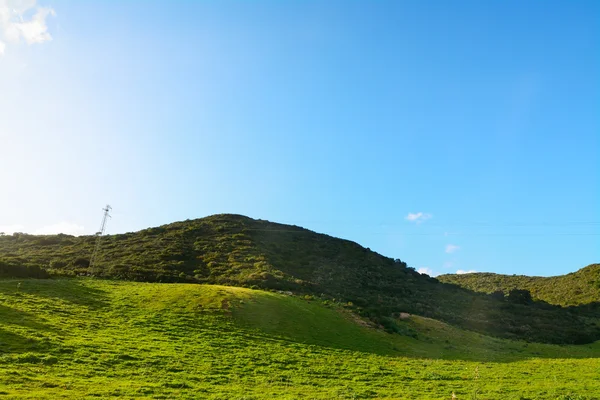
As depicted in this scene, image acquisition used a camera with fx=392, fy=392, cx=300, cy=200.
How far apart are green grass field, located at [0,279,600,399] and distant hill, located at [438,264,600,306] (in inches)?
2463

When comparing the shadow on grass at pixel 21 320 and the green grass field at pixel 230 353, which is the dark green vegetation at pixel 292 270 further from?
the shadow on grass at pixel 21 320

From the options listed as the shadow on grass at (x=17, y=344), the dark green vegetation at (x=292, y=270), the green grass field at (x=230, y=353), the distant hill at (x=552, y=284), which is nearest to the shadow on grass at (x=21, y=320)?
the green grass field at (x=230, y=353)

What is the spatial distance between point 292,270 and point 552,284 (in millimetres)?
85549

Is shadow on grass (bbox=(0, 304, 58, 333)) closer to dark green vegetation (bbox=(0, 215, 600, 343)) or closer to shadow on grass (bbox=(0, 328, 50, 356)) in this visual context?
shadow on grass (bbox=(0, 328, 50, 356))

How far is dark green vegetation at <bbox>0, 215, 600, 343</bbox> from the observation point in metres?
60.7

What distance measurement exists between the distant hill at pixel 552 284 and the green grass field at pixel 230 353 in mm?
62572

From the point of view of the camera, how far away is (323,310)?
46438mm

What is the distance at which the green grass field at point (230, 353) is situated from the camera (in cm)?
2077

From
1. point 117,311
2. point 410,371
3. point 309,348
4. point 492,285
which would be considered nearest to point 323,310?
point 309,348

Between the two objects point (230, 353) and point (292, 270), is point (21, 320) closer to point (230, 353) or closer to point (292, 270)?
point (230, 353)

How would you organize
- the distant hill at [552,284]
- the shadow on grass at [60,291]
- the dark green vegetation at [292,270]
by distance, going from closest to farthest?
the shadow on grass at [60,291] < the dark green vegetation at [292,270] < the distant hill at [552,284]

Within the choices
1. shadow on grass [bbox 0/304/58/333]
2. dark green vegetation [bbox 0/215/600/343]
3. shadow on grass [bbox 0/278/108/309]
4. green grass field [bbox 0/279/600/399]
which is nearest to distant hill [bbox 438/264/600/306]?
dark green vegetation [bbox 0/215/600/343]

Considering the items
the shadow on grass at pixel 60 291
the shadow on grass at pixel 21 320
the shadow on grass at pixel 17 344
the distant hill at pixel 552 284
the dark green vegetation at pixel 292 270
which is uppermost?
the distant hill at pixel 552 284

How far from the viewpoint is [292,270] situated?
76438mm
